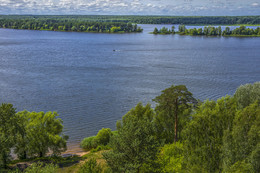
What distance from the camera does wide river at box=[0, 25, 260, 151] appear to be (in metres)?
44.9

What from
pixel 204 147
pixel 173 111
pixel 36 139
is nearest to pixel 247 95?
pixel 173 111

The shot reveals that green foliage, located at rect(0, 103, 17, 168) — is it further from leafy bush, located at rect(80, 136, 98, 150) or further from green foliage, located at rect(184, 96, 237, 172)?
green foliage, located at rect(184, 96, 237, 172)

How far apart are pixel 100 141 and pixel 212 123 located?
18.5 meters

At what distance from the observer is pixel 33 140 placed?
27453mm

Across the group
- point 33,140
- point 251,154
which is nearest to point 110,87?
point 33,140

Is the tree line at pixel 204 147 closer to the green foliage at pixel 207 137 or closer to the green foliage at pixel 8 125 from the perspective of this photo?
the green foliage at pixel 207 137

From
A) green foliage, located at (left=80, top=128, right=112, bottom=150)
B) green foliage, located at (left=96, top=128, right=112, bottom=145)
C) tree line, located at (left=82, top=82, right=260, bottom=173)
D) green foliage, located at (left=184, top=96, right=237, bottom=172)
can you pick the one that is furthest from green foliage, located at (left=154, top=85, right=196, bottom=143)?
green foliage, located at (left=80, top=128, right=112, bottom=150)

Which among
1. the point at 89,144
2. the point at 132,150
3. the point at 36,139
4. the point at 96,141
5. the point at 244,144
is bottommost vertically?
the point at 89,144

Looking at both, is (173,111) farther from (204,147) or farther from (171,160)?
(204,147)

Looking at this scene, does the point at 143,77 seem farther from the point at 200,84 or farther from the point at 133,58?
the point at 133,58

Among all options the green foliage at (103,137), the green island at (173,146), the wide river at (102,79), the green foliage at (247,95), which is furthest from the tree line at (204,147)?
the wide river at (102,79)

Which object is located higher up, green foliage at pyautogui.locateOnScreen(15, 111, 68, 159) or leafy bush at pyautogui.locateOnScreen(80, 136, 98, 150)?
green foliage at pyautogui.locateOnScreen(15, 111, 68, 159)

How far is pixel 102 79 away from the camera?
210 feet

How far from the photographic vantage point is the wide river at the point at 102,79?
44875mm
